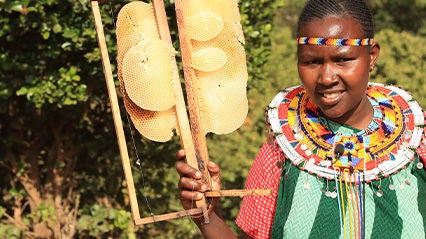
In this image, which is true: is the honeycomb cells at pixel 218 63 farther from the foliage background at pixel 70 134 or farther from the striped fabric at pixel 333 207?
the foliage background at pixel 70 134

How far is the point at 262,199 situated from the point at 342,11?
672mm

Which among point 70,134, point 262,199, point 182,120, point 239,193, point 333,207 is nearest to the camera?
point 239,193

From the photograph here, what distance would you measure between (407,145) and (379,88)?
280 millimetres

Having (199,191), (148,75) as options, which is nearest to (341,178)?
(199,191)

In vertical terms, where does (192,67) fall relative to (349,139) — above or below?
above

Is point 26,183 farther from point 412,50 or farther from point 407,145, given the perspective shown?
point 412,50

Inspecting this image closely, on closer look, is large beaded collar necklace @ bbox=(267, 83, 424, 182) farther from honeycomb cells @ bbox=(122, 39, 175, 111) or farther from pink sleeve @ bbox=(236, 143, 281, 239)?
honeycomb cells @ bbox=(122, 39, 175, 111)

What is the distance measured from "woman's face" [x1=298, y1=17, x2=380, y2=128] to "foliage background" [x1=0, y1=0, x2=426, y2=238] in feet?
5.32

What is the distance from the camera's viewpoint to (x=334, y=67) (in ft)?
7.02

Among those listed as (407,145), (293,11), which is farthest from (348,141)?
(293,11)

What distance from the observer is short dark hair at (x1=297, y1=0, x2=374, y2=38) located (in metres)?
2.19

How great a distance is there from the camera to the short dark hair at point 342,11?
7.17ft

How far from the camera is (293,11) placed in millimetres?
12320

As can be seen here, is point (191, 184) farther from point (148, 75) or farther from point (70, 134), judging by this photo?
point (70, 134)
